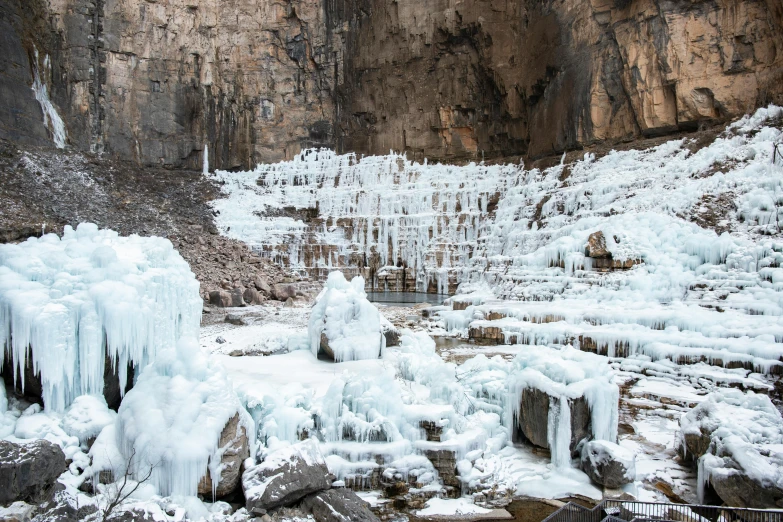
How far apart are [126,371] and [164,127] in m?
35.8

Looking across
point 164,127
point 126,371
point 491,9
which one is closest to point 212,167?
point 164,127

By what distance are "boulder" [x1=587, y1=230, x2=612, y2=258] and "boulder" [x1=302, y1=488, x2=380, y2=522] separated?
14.1m

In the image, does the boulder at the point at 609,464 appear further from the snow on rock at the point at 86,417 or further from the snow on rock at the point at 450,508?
the snow on rock at the point at 86,417

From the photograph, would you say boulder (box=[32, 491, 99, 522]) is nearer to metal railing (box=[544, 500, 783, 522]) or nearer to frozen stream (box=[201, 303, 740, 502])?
frozen stream (box=[201, 303, 740, 502])

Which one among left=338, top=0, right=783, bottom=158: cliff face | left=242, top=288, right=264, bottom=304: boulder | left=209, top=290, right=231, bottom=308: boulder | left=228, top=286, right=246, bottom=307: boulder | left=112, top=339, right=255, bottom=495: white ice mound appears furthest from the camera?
left=338, top=0, right=783, bottom=158: cliff face

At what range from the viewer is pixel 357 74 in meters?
42.8

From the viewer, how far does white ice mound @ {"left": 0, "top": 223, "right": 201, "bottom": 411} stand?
8.12m

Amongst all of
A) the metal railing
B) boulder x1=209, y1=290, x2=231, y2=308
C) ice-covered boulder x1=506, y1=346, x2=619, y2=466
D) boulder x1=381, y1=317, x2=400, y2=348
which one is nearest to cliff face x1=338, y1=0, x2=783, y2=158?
boulder x1=209, y1=290, x2=231, y2=308

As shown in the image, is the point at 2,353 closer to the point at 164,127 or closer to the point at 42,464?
the point at 42,464

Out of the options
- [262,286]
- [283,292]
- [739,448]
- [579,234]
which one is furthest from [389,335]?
[262,286]

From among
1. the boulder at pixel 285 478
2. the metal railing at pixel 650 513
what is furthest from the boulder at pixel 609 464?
the boulder at pixel 285 478

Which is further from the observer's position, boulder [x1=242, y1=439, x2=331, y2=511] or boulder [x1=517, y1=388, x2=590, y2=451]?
boulder [x1=517, y1=388, x2=590, y2=451]

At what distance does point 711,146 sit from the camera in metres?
23.8

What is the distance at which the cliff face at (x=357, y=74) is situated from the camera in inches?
1140
